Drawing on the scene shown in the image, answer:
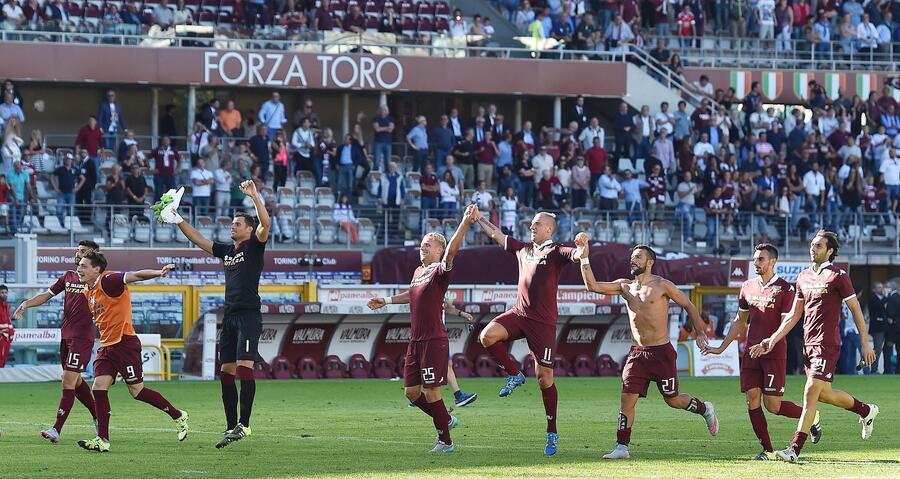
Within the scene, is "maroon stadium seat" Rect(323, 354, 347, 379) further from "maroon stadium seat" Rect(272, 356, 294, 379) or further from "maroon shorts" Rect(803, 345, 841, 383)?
"maroon shorts" Rect(803, 345, 841, 383)

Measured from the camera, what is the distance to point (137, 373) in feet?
52.6

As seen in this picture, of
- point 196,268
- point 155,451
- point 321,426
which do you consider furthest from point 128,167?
point 155,451

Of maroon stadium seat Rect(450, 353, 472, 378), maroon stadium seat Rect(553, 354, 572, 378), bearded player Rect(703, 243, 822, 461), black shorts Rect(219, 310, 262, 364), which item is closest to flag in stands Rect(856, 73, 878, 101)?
maroon stadium seat Rect(553, 354, 572, 378)

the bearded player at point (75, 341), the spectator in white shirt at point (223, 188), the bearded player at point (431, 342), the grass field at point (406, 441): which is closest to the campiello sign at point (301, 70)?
the spectator in white shirt at point (223, 188)

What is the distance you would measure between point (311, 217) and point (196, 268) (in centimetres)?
348

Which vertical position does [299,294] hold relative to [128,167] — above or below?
below

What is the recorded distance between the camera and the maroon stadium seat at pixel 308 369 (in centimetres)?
3078

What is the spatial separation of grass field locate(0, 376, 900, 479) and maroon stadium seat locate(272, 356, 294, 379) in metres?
4.59

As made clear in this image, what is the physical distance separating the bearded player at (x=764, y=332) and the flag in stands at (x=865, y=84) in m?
32.1

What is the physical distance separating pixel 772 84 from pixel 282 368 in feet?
68.6

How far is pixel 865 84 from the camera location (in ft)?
153

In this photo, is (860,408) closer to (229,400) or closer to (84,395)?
(229,400)

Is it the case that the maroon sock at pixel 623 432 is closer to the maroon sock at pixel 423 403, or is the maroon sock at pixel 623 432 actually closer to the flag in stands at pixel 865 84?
the maroon sock at pixel 423 403

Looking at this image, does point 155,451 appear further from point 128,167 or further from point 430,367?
point 128,167
